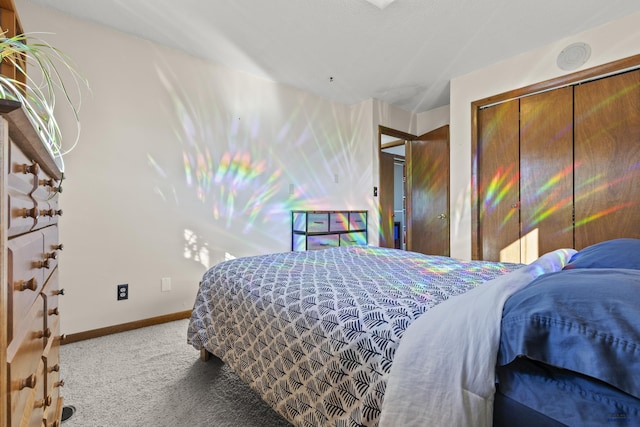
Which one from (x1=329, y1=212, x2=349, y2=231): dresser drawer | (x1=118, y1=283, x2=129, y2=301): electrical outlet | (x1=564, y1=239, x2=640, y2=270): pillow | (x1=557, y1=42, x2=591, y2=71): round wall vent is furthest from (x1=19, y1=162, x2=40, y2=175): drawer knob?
(x1=557, y1=42, x2=591, y2=71): round wall vent

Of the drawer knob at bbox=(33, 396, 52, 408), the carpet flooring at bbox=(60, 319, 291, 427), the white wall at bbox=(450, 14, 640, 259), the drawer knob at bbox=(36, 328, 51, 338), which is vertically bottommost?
the carpet flooring at bbox=(60, 319, 291, 427)

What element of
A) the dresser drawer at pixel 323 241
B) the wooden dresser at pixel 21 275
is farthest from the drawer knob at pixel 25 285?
the dresser drawer at pixel 323 241

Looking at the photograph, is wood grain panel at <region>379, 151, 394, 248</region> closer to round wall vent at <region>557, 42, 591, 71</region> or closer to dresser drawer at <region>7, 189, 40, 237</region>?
round wall vent at <region>557, 42, 591, 71</region>

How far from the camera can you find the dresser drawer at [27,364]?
0.52 meters

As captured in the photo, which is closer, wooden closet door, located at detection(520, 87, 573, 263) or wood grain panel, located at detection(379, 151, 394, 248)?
wooden closet door, located at detection(520, 87, 573, 263)

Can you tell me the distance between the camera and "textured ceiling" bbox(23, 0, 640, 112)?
7.11 feet

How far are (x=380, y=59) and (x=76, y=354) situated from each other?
344 cm

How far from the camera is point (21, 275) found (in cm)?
60

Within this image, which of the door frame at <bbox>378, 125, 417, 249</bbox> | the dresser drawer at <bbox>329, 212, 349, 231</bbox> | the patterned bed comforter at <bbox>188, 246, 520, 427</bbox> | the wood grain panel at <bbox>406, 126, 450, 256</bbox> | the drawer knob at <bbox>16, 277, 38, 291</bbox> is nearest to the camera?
the drawer knob at <bbox>16, 277, 38, 291</bbox>

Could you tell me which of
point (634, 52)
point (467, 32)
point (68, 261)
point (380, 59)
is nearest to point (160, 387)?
point (68, 261)

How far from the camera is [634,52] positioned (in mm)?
2332

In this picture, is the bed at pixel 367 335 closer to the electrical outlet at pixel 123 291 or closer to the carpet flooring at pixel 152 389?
the carpet flooring at pixel 152 389

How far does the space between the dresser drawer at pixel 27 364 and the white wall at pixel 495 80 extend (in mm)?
3436

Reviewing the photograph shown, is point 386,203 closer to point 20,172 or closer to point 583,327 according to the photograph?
point 583,327
